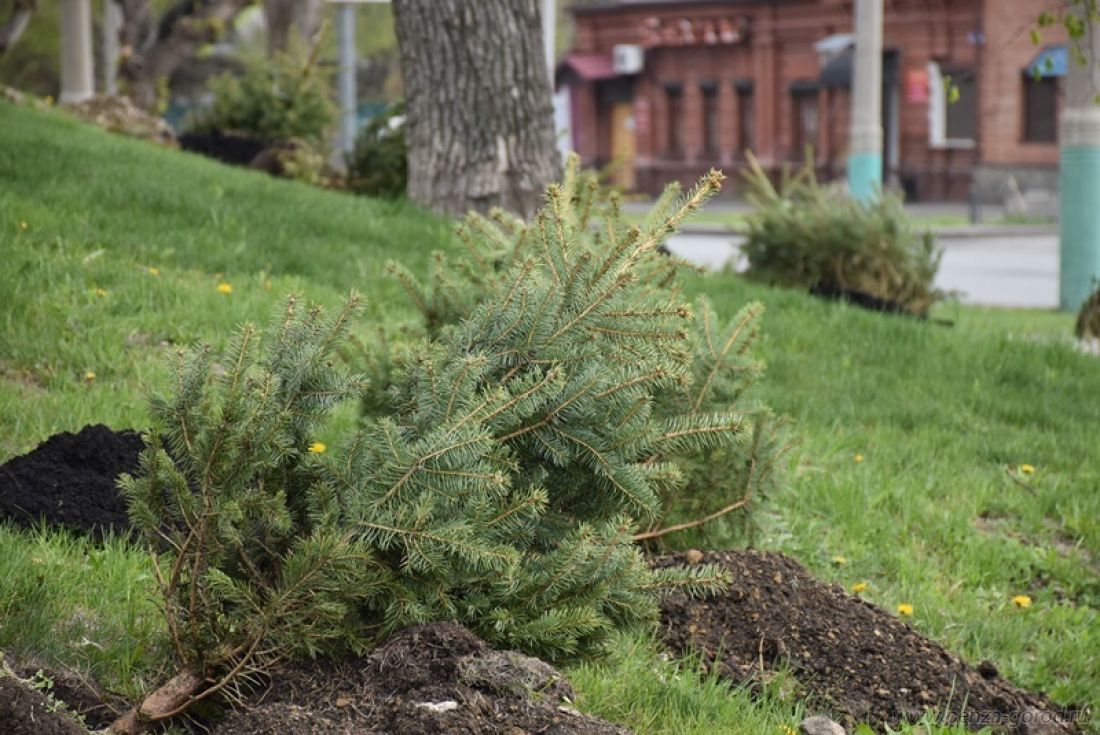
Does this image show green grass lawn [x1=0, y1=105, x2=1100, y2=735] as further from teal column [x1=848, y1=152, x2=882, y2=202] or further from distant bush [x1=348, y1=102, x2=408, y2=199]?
teal column [x1=848, y1=152, x2=882, y2=202]

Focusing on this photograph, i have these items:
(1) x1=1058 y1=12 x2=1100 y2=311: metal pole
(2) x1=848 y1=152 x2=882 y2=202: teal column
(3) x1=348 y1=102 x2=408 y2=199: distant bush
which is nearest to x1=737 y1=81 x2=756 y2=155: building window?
(2) x1=848 y1=152 x2=882 y2=202: teal column

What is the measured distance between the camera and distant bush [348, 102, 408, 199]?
36.8 feet

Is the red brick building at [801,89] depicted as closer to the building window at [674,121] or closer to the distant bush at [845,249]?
the building window at [674,121]

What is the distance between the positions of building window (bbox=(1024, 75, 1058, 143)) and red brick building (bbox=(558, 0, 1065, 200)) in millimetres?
35

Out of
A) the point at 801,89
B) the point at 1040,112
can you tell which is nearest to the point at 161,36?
the point at 1040,112

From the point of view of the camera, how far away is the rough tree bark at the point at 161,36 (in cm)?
1861

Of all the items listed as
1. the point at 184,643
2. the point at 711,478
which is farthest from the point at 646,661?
the point at 184,643

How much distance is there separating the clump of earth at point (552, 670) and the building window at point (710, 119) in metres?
41.1

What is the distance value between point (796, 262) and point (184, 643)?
25.7 feet

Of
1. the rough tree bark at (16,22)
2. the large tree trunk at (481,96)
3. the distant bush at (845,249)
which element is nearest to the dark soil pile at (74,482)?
the large tree trunk at (481,96)

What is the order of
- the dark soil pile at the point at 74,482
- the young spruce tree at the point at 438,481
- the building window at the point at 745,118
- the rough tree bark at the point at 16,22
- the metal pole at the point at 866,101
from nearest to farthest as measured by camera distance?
the young spruce tree at the point at 438,481, the dark soil pile at the point at 74,482, the rough tree bark at the point at 16,22, the metal pole at the point at 866,101, the building window at the point at 745,118

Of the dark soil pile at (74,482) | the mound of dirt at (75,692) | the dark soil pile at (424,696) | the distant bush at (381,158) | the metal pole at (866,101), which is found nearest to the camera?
the dark soil pile at (424,696)

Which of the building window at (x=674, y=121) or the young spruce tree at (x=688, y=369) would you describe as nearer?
the young spruce tree at (x=688, y=369)

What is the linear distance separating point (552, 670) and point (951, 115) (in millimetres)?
38731
